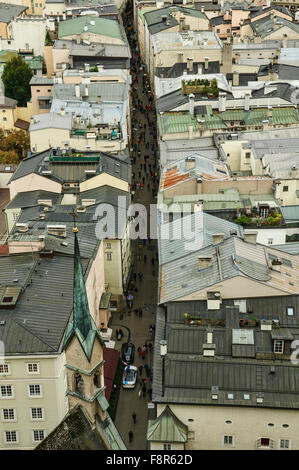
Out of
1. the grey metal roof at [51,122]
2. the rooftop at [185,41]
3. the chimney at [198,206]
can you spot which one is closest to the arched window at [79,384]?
the chimney at [198,206]

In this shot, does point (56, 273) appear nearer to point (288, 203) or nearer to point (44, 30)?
point (288, 203)

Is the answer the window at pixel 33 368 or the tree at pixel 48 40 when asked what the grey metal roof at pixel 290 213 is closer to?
the window at pixel 33 368

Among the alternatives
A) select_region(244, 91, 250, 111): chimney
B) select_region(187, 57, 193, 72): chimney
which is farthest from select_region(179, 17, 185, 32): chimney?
select_region(244, 91, 250, 111): chimney

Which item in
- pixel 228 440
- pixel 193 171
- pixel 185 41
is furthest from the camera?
pixel 185 41

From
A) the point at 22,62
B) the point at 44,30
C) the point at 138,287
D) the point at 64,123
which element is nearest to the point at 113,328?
the point at 138,287

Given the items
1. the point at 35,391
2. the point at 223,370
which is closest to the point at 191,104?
the point at 35,391

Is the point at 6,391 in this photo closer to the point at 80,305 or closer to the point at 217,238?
the point at 80,305
